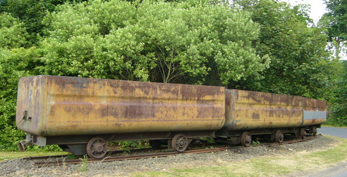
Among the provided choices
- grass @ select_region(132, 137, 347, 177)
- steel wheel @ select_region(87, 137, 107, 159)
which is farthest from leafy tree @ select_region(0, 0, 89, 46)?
grass @ select_region(132, 137, 347, 177)

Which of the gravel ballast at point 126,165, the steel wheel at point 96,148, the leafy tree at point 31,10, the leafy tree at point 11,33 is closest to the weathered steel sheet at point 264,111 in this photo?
the gravel ballast at point 126,165

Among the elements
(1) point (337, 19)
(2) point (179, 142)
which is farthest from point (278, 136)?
(1) point (337, 19)

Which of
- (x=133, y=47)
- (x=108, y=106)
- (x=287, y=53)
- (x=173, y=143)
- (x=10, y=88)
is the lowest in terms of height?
(x=173, y=143)

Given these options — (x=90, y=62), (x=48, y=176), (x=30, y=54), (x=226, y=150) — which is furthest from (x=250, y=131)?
(x=30, y=54)

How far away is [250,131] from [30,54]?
9.72 m

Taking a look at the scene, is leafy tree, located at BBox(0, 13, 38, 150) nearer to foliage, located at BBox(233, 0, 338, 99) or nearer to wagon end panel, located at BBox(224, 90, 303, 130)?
wagon end panel, located at BBox(224, 90, 303, 130)

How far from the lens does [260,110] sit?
1183 centimetres

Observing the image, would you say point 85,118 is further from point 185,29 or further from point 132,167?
point 185,29

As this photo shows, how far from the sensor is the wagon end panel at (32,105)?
694cm

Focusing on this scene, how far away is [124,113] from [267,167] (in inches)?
159

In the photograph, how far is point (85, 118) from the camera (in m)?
7.49

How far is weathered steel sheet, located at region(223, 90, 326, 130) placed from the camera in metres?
10.8

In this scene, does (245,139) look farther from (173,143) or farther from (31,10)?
(31,10)

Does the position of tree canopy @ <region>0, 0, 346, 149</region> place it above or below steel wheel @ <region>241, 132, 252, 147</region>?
above
